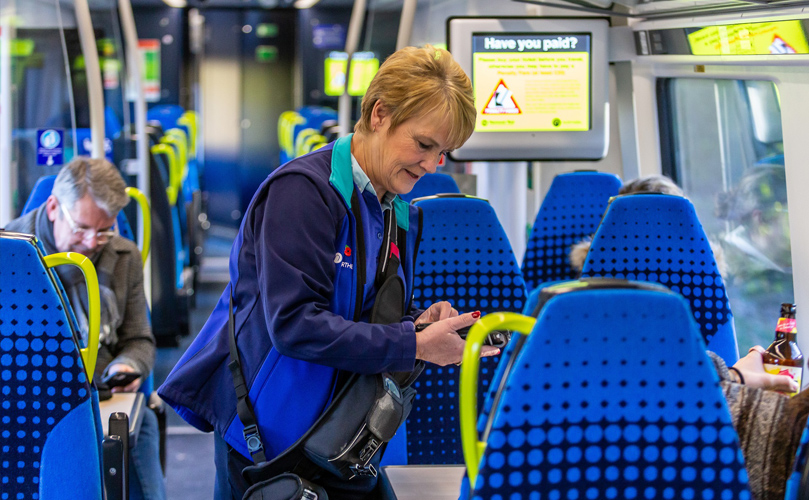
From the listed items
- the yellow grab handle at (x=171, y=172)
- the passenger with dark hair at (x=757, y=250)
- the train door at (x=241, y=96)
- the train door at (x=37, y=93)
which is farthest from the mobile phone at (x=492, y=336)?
the train door at (x=241, y=96)

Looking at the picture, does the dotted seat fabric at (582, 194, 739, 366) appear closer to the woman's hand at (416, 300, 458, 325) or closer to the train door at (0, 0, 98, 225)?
the woman's hand at (416, 300, 458, 325)

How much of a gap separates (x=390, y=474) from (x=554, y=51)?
2.62 m

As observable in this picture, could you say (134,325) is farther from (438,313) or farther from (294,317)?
(294,317)

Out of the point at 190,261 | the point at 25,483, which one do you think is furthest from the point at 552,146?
the point at 190,261

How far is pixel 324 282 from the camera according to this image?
1.47 meters

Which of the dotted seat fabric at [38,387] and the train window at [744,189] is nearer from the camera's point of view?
the dotted seat fabric at [38,387]

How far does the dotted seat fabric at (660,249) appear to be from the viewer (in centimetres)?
238

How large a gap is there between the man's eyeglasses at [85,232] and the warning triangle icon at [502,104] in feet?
6.11

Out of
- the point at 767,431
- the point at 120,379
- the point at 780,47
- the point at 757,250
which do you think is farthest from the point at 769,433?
the point at 757,250

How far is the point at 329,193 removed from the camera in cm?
148

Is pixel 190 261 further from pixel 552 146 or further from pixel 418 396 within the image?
pixel 418 396

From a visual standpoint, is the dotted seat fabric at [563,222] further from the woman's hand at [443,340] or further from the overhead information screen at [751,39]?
the woman's hand at [443,340]

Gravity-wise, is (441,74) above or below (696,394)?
above

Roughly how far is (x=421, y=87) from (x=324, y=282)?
38cm
